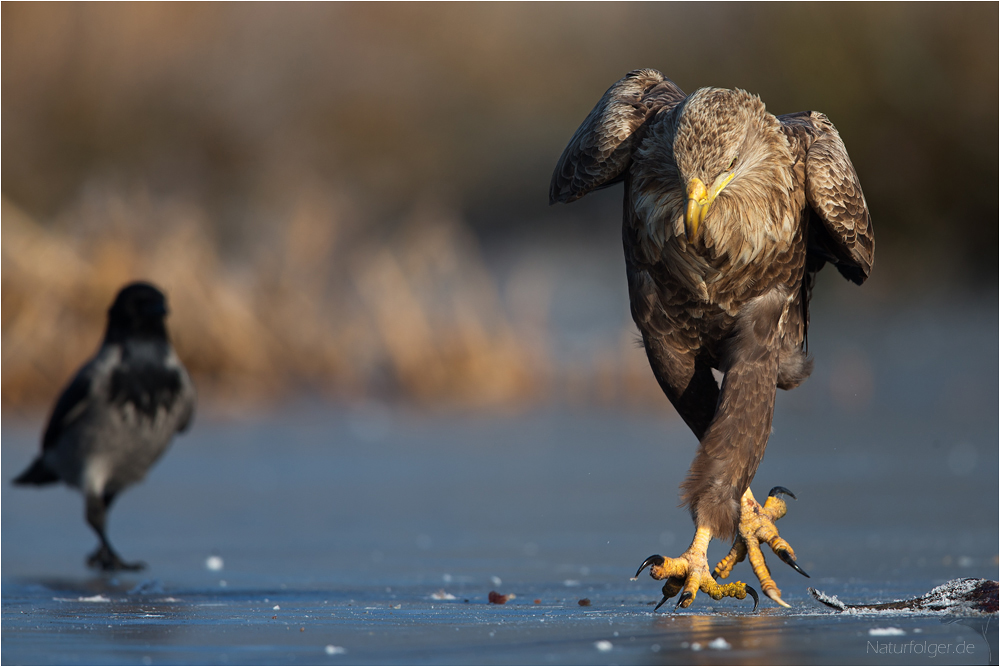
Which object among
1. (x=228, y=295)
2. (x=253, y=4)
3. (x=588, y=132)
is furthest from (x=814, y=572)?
(x=253, y=4)

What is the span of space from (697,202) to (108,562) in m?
3.40

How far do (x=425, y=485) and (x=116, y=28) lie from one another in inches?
658

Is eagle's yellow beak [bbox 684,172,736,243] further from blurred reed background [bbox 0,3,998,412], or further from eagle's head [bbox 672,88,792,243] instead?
blurred reed background [bbox 0,3,998,412]

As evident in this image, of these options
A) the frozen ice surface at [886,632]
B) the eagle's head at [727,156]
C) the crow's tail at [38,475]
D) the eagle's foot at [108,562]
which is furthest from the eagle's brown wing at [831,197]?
the crow's tail at [38,475]

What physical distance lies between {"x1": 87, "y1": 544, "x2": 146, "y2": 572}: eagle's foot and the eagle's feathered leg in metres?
2.67

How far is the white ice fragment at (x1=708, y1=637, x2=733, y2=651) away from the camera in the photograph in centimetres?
379

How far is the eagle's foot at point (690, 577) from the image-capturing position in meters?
4.77

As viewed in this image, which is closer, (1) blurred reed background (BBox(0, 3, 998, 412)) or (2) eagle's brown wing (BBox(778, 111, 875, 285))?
(2) eagle's brown wing (BBox(778, 111, 875, 285))

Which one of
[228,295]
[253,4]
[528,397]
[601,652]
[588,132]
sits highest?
[253,4]

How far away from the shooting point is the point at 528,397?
1291 centimetres

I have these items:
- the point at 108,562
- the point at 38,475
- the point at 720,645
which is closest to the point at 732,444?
the point at 720,645

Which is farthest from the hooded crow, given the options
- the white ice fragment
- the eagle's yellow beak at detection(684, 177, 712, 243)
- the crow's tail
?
the white ice fragment

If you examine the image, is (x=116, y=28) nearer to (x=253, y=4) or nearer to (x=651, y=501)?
(x=253, y=4)

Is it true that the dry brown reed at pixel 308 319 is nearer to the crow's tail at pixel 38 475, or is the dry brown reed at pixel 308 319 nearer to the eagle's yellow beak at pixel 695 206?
the crow's tail at pixel 38 475
